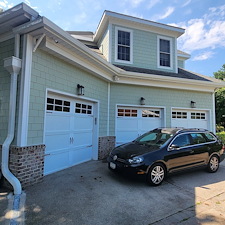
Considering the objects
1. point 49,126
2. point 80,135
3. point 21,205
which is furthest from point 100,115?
point 21,205

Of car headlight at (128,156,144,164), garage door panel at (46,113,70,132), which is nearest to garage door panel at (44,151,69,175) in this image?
garage door panel at (46,113,70,132)

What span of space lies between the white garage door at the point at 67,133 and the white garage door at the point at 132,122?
5.44 feet

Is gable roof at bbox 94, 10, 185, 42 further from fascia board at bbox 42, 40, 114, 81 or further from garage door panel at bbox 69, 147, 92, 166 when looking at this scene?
garage door panel at bbox 69, 147, 92, 166

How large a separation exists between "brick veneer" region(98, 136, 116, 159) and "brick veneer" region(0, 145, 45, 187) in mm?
3023

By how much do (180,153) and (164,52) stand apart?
6.66 m

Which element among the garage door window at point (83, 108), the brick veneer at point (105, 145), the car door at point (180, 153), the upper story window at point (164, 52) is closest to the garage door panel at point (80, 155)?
the brick veneer at point (105, 145)

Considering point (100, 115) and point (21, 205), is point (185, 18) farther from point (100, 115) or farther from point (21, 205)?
point (21, 205)

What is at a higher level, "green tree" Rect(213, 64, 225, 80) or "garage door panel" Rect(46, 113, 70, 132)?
"green tree" Rect(213, 64, 225, 80)

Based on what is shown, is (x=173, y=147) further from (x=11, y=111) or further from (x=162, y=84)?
(x=162, y=84)

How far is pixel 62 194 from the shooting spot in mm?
3889

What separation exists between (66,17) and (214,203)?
7625mm

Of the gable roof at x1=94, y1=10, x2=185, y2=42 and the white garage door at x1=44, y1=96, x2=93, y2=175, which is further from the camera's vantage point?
the gable roof at x1=94, y1=10, x2=185, y2=42

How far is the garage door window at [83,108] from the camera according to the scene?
630 centimetres

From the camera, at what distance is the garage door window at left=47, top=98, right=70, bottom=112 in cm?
513
